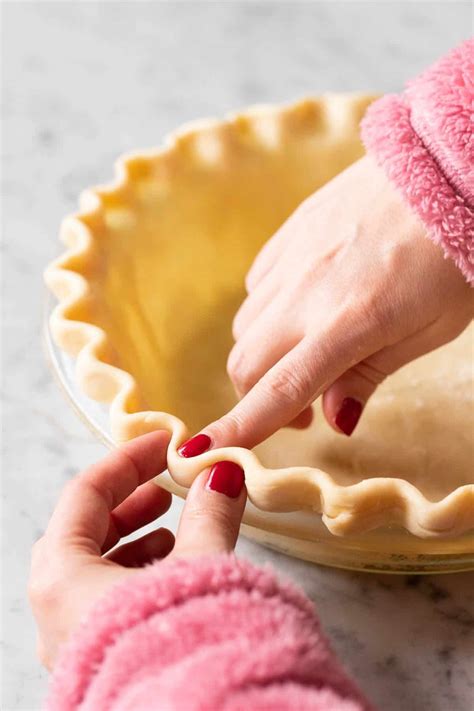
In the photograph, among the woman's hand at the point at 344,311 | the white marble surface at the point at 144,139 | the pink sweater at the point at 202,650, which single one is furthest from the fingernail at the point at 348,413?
the pink sweater at the point at 202,650

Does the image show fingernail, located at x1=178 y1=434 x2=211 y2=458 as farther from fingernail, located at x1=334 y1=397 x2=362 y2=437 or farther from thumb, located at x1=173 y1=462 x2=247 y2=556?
fingernail, located at x1=334 y1=397 x2=362 y2=437

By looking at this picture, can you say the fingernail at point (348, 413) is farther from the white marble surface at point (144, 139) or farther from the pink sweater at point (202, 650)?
the pink sweater at point (202, 650)

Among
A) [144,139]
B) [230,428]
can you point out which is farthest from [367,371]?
[144,139]

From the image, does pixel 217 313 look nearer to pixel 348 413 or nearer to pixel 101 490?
pixel 348 413

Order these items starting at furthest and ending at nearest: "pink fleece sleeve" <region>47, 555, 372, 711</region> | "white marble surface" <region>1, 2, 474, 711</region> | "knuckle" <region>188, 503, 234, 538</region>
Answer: "white marble surface" <region>1, 2, 474, 711</region> → "knuckle" <region>188, 503, 234, 538</region> → "pink fleece sleeve" <region>47, 555, 372, 711</region>

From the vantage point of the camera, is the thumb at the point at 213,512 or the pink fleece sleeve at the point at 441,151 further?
the pink fleece sleeve at the point at 441,151

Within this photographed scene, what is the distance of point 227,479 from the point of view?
23.0 inches

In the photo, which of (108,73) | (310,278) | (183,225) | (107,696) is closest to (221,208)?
(183,225)

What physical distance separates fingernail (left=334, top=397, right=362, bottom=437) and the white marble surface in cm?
11

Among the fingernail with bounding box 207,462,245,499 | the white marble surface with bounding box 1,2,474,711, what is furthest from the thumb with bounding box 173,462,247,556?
the white marble surface with bounding box 1,2,474,711

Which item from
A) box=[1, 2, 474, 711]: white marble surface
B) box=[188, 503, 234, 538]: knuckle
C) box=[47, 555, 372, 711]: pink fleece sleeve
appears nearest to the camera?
box=[47, 555, 372, 711]: pink fleece sleeve

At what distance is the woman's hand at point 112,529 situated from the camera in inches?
20.9

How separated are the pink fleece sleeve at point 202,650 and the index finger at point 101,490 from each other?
8 cm

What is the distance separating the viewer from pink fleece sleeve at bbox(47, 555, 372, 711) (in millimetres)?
445
